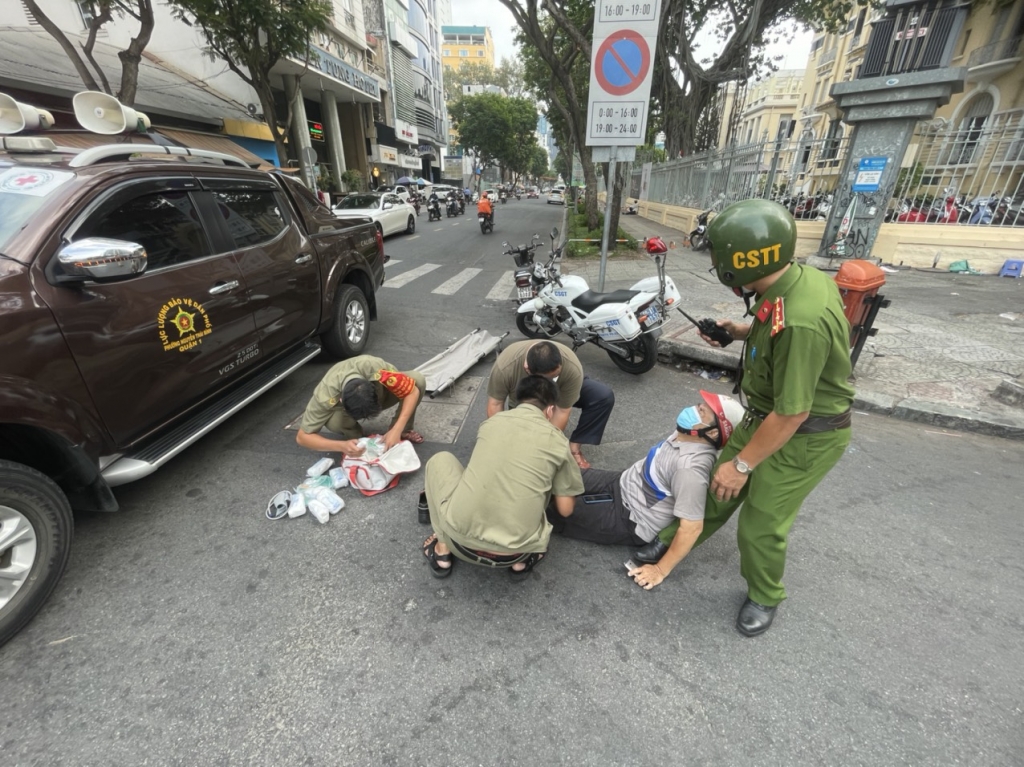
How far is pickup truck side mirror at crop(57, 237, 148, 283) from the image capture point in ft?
A: 6.32

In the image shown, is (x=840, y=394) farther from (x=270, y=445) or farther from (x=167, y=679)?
(x=270, y=445)

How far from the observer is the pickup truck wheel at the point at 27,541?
1822 mm

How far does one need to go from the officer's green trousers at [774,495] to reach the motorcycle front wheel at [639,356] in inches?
96.2

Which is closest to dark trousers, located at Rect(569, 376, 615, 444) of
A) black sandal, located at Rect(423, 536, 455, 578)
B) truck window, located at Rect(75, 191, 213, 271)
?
black sandal, located at Rect(423, 536, 455, 578)

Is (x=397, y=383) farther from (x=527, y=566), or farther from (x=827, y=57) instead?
(x=827, y=57)

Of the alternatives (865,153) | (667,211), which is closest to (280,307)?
(865,153)

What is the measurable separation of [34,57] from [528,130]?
51.6 meters

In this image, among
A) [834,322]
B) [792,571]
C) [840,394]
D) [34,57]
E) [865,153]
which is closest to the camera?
[834,322]

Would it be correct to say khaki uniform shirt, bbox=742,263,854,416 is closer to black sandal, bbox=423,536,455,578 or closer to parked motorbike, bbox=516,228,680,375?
black sandal, bbox=423,536,455,578

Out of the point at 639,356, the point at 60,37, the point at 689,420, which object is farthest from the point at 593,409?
the point at 60,37

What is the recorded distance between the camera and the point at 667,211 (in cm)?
1705

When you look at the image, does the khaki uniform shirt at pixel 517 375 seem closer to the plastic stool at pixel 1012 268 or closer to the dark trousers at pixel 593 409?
the dark trousers at pixel 593 409

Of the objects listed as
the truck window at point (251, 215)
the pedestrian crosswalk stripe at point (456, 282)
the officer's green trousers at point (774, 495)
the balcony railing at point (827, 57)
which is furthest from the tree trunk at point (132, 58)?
the balcony railing at point (827, 57)

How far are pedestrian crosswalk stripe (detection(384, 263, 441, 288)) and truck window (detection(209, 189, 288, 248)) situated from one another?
4502mm
